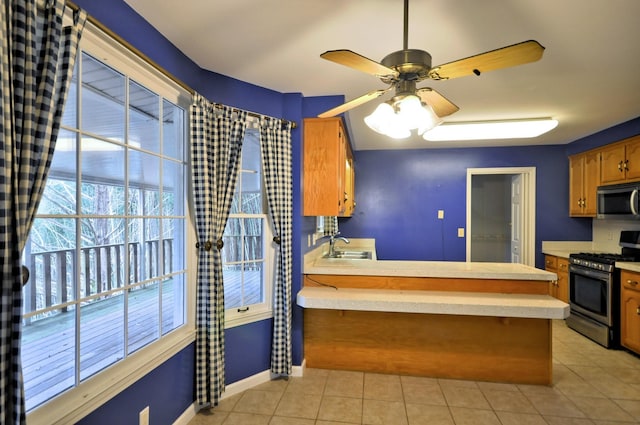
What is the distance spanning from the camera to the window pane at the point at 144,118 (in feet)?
6.71

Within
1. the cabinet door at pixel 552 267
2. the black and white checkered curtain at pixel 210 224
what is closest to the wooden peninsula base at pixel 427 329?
the black and white checkered curtain at pixel 210 224

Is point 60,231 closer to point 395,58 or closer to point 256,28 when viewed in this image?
point 256,28

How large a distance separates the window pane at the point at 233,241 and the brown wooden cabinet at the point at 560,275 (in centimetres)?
401

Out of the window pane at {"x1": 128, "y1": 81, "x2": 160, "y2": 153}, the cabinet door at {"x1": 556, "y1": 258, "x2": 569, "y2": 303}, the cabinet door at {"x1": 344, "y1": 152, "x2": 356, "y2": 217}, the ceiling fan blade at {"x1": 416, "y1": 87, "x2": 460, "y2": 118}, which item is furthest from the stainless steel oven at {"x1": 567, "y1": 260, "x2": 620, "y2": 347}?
the window pane at {"x1": 128, "y1": 81, "x2": 160, "y2": 153}

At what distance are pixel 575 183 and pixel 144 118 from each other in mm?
5125

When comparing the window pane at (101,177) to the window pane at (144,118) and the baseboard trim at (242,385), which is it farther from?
the baseboard trim at (242,385)

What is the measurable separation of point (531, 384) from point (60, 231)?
344cm

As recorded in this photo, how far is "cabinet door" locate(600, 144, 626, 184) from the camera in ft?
11.9

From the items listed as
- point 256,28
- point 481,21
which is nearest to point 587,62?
point 481,21

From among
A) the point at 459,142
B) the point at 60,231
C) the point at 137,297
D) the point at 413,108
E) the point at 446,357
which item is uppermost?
the point at 459,142

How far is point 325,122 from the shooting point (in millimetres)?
2830

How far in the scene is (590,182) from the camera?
4.16 metres

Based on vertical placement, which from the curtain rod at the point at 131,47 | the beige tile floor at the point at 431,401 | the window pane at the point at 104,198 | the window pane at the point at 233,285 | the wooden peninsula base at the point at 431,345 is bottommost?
the beige tile floor at the point at 431,401

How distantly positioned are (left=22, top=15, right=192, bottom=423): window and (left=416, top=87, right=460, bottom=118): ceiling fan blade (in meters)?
1.48
